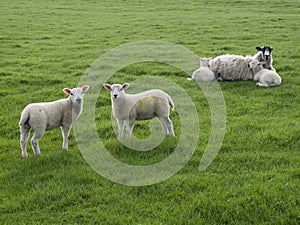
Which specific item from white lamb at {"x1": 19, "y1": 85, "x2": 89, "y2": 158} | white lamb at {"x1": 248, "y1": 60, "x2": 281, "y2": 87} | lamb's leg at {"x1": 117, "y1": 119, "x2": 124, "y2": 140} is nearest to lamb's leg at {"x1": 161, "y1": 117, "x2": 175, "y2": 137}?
lamb's leg at {"x1": 117, "y1": 119, "x2": 124, "y2": 140}

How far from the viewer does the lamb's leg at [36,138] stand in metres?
6.11

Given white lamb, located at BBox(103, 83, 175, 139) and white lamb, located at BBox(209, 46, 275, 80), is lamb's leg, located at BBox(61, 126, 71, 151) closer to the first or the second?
white lamb, located at BBox(103, 83, 175, 139)

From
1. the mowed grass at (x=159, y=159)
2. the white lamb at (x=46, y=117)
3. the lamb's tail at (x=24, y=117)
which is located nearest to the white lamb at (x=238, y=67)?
the mowed grass at (x=159, y=159)

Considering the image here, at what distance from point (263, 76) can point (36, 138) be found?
674 centimetres

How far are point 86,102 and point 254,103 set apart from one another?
4064 mm

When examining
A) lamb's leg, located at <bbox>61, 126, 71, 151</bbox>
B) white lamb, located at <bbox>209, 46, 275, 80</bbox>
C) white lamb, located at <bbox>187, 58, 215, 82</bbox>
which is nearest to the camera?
lamb's leg, located at <bbox>61, 126, 71, 151</bbox>

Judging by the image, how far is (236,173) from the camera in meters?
5.72

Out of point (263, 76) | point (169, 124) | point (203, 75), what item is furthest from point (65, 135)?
point (263, 76)

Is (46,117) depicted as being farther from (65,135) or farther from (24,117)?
(65,135)

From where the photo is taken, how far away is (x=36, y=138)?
6.18 m

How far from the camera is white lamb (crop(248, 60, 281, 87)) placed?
10.3m

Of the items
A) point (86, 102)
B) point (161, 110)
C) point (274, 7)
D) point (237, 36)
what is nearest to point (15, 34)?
point (237, 36)

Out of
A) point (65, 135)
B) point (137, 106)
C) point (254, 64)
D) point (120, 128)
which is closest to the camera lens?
point (65, 135)

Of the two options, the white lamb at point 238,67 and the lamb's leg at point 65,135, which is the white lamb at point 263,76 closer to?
the white lamb at point 238,67
